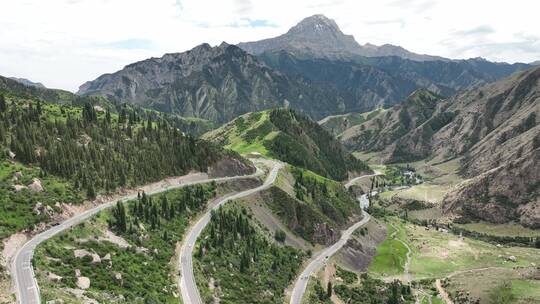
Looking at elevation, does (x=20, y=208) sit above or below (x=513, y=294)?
above

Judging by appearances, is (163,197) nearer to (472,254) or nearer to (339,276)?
(339,276)

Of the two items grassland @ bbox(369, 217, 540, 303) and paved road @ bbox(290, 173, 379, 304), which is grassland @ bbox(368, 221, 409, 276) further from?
paved road @ bbox(290, 173, 379, 304)

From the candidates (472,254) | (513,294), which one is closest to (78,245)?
(513,294)

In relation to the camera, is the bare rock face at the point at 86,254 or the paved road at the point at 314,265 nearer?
the bare rock face at the point at 86,254

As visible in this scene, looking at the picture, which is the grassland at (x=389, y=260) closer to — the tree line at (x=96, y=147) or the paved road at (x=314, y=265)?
the paved road at (x=314, y=265)

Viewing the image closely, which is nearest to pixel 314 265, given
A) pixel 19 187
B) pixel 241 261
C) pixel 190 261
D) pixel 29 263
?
pixel 241 261

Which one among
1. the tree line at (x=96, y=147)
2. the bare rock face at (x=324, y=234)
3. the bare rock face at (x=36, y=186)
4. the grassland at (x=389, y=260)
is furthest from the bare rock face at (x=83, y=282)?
the grassland at (x=389, y=260)

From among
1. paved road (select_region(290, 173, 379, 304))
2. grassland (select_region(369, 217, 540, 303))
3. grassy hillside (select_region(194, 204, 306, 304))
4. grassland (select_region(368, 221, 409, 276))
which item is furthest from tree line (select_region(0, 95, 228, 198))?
grassland (select_region(369, 217, 540, 303))
